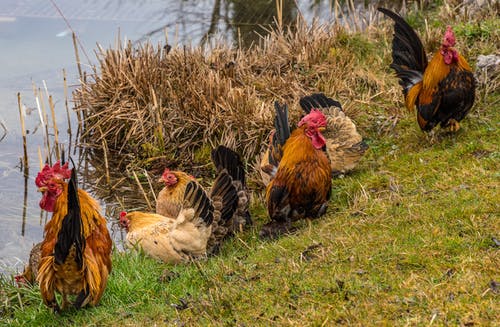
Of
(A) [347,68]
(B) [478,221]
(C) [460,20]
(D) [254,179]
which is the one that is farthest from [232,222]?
(C) [460,20]

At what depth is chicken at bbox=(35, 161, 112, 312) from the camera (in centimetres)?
545

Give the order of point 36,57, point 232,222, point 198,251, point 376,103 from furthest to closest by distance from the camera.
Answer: point 36,57 → point 376,103 → point 232,222 → point 198,251

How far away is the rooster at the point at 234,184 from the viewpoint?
7547 millimetres

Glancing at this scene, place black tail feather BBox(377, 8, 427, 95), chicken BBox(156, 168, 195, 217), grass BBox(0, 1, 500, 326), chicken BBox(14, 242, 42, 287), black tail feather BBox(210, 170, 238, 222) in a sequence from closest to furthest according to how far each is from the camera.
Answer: grass BBox(0, 1, 500, 326)
chicken BBox(14, 242, 42, 287)
black tail feather BBox(210, 170, 238, 222)
chicken BBox(156, 168, 195, 217)
black tail feather BBox(377, 8, 427, 95)

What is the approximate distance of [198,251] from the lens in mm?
6938

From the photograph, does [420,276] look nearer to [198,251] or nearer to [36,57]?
[198,251]

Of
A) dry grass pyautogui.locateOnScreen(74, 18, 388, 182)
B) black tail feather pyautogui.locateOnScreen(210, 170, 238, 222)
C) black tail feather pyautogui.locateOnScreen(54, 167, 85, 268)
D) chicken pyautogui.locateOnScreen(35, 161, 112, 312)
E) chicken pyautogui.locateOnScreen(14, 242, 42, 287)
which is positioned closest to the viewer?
black tail feather pyautogui.locateOnScreen(54, 167, 85, 268)

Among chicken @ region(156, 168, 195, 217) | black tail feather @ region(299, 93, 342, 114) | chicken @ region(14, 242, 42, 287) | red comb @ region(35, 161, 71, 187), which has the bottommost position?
chicken @ region(14, 242, 42, 287)

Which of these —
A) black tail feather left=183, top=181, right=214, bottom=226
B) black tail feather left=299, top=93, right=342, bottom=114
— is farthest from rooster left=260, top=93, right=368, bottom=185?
black tail feather left=183, top=181, right=214, bottom=226

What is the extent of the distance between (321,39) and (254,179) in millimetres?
3661

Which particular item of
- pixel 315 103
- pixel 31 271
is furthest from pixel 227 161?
pixel 31 271

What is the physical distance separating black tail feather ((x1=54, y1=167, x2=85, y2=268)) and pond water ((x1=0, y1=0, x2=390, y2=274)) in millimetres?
3676

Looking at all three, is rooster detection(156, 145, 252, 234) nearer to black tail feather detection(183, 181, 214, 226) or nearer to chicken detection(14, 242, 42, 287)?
black tail feather detection(183, 181, 214, 226)

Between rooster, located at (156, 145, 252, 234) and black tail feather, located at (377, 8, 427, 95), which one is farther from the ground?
black tail feather, located at (377, 8, 427, 95)
